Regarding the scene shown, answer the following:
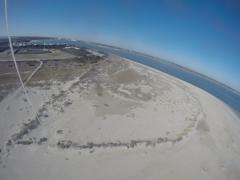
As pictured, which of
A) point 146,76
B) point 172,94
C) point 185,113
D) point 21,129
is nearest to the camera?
point 21,129

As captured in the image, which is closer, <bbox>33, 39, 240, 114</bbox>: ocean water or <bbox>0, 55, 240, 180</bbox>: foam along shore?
<bbox>0, 55, 240, 180</bbox>: foam along shore

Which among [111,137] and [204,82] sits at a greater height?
[204,82]

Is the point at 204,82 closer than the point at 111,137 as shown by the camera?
No

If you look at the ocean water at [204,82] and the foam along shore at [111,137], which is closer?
the foam along shore at [111,137]

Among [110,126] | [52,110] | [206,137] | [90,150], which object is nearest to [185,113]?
[206,137]

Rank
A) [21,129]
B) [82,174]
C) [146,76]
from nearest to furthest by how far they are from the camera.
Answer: [82,174] < [21,129] < [146,76]

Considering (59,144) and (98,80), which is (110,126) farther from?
(98,80)

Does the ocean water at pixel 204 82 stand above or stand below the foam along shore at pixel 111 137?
above

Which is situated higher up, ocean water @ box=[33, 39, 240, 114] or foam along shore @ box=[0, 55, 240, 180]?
ocean water @ box=[33, 39, 240, 114]
